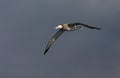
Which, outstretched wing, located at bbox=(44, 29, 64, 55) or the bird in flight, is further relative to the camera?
outstretched wing, located at bbox=(44, 29, 64, 55)

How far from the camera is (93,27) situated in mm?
54500

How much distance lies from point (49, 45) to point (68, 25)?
8947 mm

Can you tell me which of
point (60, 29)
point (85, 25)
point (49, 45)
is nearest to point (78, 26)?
point (85, 25)

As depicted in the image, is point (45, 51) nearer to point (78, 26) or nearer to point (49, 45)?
point (49, 45)

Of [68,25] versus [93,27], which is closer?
[93,27]

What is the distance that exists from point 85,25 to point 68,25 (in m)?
5.21

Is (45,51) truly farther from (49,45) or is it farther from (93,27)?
(93,27)

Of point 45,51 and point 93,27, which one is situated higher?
point 93,27

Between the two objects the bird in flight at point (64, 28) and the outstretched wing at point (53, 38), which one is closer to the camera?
the bird in flight at point (64, 28)

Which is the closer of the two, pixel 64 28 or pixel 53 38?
pixel 64 28

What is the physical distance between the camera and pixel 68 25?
59188mm

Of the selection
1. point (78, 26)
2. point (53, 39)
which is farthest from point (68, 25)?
point (53, 39)

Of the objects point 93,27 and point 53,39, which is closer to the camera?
point 93,27

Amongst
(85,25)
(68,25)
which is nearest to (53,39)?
(68,25)
